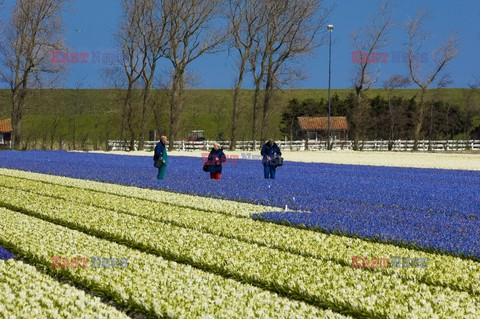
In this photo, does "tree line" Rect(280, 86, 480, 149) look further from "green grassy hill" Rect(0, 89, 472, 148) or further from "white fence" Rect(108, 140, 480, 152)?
"white fence" Rect(108, 140, 480, 152)

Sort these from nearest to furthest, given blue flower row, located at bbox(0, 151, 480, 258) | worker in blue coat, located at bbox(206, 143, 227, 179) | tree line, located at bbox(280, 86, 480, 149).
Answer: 1. blue flower row, located at bbox(0, 151, 480, 258)
2. worker in blue coat, located at bbox(206, 143, 227, 179)
3. tree line, located at bbox(280, 86, 480, 149)

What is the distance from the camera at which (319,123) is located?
118 m

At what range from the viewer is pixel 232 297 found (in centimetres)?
820

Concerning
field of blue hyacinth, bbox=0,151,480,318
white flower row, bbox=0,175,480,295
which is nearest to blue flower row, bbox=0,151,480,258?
field of blue hyacinth, bbox=0,151,480,318

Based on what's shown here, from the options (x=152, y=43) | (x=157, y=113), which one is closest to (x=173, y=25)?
(x=152, y=43)

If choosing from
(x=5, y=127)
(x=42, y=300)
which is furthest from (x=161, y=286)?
(x=5, y=127)

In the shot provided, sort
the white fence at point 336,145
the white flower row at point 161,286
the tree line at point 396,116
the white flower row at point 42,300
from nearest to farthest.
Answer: the white flower row at point 42,300
the white flower row at point 161,286
the white fence at point 336,145
the tree line at point 396,116

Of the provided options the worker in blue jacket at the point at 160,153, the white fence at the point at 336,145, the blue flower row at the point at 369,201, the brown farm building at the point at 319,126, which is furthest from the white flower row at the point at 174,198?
the brown farm building at the point at 319,126

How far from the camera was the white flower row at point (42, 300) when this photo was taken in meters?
7.48

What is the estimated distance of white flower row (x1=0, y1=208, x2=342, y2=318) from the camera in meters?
7.58

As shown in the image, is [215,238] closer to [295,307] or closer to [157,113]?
[295,307]

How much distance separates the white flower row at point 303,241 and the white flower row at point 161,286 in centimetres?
238

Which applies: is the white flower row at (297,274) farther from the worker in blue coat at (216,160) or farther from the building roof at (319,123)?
the building roof at (319,123)

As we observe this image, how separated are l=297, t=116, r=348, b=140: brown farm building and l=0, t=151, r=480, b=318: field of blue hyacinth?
311 ft
